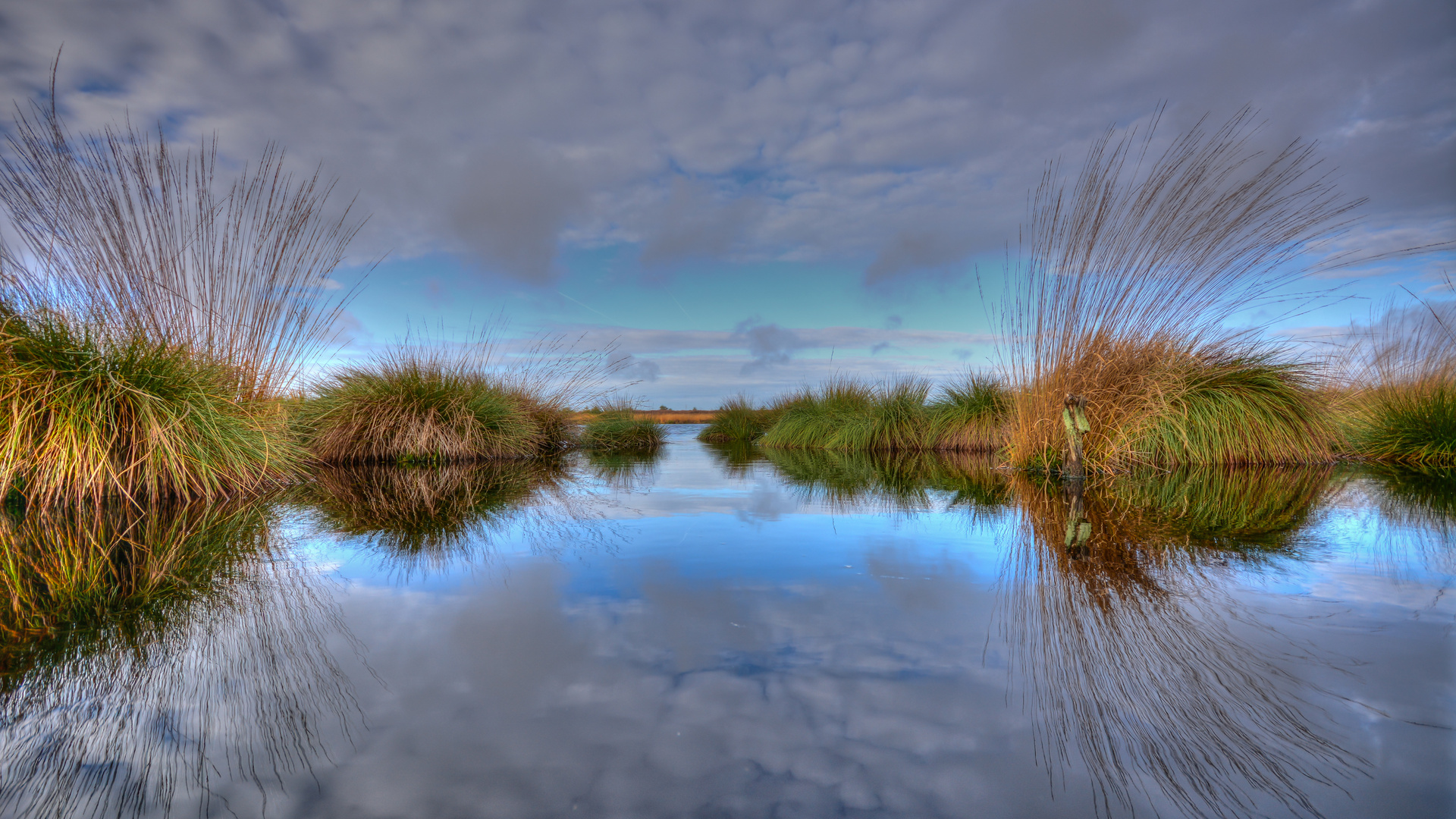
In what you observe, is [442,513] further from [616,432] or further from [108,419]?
[616,432]

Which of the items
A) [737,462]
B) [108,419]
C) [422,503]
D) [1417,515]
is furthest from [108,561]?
[737,462]

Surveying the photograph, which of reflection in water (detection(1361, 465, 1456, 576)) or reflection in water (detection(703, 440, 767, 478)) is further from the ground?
reflection in water (detection(1361, 465, 1456, 576))

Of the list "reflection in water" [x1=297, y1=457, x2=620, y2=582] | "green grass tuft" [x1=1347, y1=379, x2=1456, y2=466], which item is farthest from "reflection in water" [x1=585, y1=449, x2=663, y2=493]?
"green grass tuft" [x1=1347, y1=379, x2=1456, y2=466]

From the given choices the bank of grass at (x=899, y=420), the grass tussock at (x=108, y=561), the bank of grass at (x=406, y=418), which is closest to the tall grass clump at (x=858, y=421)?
the bank of grass at (x=899, y=420)

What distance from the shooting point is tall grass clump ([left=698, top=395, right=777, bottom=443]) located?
1257 centimetres

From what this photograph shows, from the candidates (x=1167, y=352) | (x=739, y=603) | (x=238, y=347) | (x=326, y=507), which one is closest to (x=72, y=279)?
(x=238, y=347)

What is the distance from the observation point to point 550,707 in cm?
92

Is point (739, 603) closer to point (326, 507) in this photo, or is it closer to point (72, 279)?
point (326, 507)

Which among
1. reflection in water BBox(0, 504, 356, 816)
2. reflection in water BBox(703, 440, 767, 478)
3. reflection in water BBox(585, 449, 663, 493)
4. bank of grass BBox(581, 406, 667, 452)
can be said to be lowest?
reflection in water BBox(0, 504, 356, 816)

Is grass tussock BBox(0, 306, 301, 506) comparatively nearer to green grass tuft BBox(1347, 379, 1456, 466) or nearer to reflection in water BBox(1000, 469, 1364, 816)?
reflection in water BBox(1000, 469, 1364, 816)

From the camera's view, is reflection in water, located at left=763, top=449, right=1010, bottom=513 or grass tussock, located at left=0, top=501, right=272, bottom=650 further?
reflection in water, located at left=763, top=449, right=1010, bottom=513

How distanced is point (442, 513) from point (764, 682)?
2.35 m

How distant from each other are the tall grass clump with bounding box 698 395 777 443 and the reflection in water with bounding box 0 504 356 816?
10.8m

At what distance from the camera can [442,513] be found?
2.90 metres
